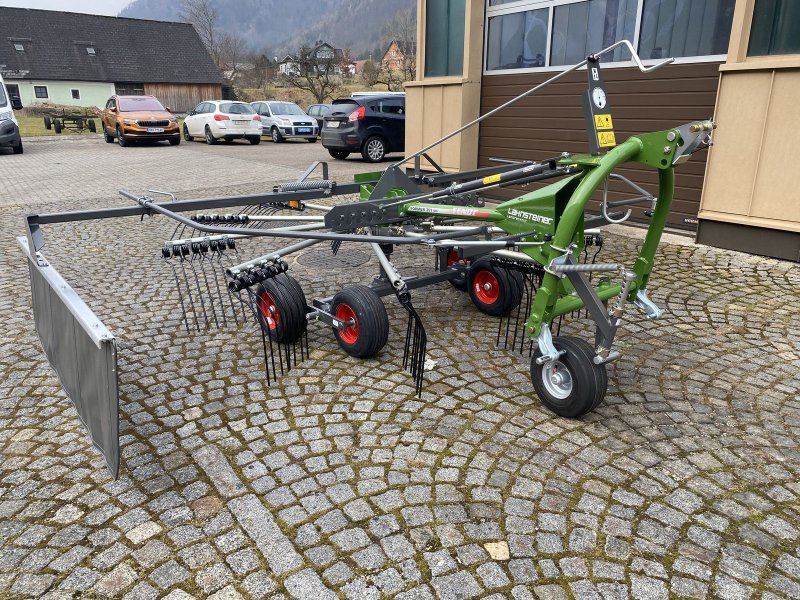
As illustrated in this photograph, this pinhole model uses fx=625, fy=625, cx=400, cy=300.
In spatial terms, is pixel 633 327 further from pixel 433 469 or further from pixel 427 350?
pixel 433 469

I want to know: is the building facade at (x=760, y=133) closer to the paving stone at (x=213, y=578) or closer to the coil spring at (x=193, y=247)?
the coil spring at (x=193, y=247)

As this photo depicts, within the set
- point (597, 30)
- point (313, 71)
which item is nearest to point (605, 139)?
point (597, 30)

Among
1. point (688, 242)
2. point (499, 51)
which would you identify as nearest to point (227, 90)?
point (499, 51)

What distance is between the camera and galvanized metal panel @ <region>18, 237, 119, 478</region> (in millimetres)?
2775

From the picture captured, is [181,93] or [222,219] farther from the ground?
[181,93]

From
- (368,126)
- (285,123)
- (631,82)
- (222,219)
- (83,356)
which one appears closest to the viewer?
(83,356)

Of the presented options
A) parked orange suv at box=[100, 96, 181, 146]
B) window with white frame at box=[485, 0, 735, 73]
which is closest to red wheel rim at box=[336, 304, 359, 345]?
window with white frame at box=[485, 0, 735, 73]

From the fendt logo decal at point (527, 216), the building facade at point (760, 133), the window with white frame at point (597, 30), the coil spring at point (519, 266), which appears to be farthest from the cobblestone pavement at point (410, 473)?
the window with white frame at point (597, 30)

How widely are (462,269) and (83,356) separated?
2914 mm

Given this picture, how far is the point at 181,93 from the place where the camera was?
52.7 m

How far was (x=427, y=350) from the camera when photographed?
4512 mm

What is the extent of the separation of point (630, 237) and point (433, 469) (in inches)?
233

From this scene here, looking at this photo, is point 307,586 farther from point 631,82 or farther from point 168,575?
point 631,82

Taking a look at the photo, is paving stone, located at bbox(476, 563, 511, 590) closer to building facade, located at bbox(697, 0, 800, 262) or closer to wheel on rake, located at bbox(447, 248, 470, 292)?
wheel on rake, located at bbox(447, 248, 470, 292)
